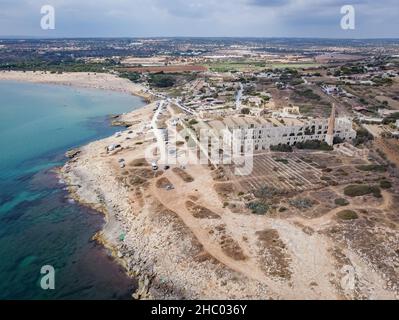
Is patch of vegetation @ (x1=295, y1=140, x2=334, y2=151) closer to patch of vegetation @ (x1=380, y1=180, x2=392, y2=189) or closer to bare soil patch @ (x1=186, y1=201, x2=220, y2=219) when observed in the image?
patch of vegetation @ (x1=380, y1=180, x2=392, y2=189)

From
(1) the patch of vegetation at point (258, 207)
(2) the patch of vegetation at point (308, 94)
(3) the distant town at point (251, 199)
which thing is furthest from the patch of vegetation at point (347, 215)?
(2) the patch of vegetation at point (308, 94)

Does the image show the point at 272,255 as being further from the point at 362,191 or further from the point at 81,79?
the point at 81,79

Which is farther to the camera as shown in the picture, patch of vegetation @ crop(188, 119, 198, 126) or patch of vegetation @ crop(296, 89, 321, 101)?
patch of vegetation @ crop(296, 89, 321, 101)

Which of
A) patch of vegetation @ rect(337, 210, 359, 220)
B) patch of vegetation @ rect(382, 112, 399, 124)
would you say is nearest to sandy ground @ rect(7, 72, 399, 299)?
patch of vegetation @ rect(337, 210, 359, 220)

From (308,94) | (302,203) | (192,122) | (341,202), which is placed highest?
(308,94)

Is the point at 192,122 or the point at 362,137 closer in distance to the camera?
the point at 362,137

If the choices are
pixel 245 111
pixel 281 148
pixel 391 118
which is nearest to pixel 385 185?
pixel 281 148

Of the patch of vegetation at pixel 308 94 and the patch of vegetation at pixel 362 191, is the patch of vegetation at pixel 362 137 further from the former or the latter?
the patch of vegetation at pixel 308 94
